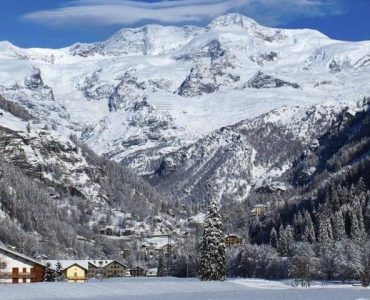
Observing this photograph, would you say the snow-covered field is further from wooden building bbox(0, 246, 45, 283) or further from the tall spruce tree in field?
wooden building bbox(0, 246, 45, 283)

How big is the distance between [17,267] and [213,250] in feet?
95.4

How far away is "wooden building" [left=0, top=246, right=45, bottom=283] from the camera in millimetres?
118938

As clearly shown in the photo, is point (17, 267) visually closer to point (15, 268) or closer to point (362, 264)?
point (15, 268)

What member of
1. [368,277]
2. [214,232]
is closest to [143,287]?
[214,232]

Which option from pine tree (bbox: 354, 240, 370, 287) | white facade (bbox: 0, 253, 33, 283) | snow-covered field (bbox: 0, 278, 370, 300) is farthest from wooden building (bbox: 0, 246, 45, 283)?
pine tree (bbox: 354, 240, 370, 287)

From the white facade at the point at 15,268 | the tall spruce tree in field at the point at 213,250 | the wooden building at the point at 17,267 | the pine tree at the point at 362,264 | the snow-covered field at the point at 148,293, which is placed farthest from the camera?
the pine tree at the point at 362,264

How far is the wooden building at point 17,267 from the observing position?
119 meters

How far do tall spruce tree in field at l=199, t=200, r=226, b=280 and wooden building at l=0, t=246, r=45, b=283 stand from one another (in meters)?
25.3

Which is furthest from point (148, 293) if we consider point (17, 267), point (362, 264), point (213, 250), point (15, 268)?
point (362, 264)

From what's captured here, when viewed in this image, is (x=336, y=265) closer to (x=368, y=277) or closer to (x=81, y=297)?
(x=368, y=277)

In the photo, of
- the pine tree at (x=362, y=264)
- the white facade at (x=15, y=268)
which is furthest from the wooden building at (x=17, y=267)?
the pine tree at (x=362, y=264)

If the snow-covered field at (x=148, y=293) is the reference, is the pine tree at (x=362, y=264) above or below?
above

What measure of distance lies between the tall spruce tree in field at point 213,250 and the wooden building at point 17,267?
83.0 ft

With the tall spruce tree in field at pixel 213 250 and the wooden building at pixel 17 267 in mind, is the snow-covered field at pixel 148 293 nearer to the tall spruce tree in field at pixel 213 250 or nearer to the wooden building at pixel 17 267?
the tall spruce tree in field at pixel 213 250
